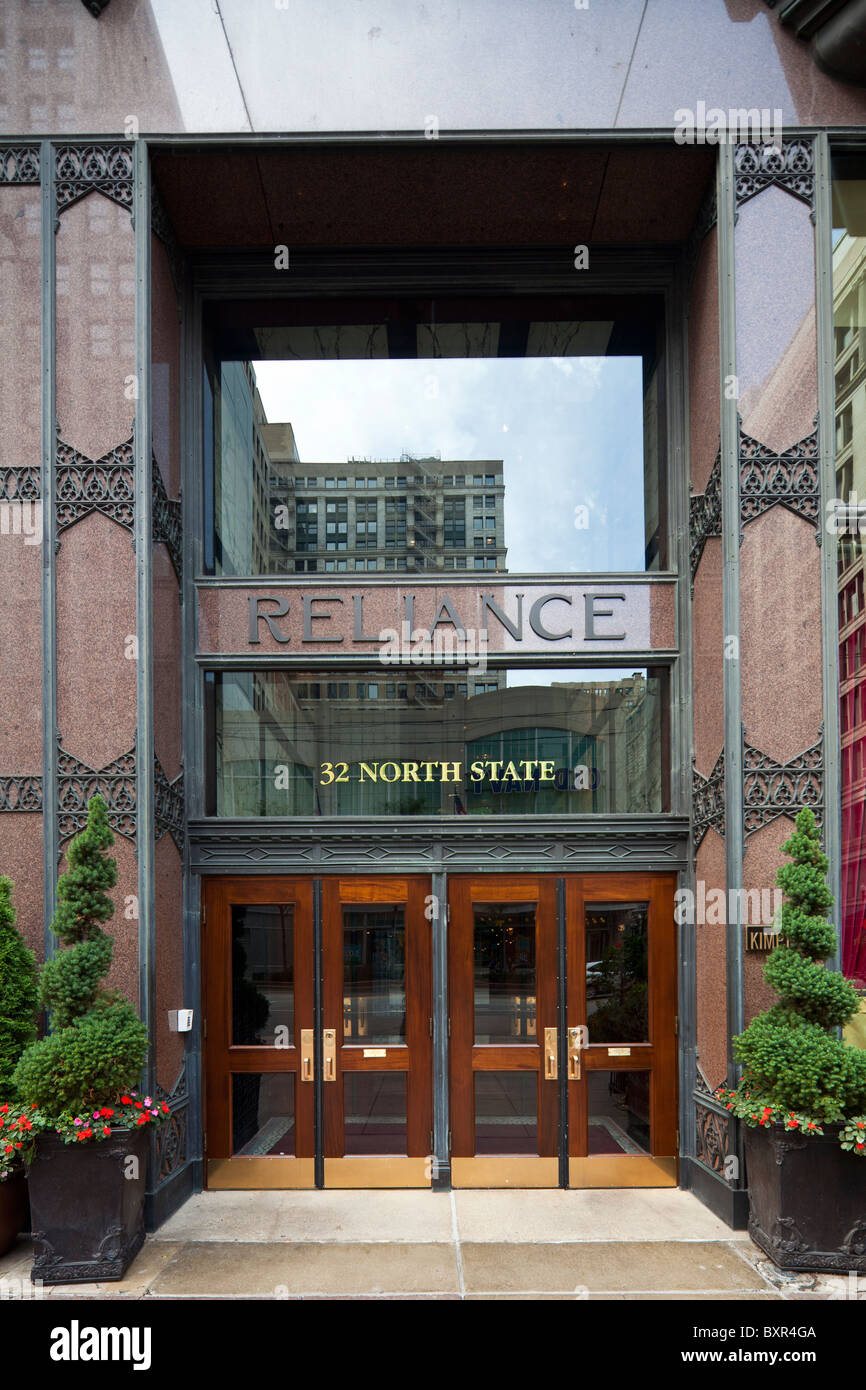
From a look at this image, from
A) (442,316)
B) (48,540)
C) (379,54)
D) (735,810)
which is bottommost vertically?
(735,810)

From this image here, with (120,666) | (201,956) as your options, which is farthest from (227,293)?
(201,956)

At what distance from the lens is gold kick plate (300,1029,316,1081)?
8.34 meters

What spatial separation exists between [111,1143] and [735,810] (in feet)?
17.0

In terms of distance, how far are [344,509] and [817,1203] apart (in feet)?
22.0

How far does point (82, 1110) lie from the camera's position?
6.55 meters

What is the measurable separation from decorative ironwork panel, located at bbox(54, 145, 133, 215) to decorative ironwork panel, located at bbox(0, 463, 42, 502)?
6.97 feet

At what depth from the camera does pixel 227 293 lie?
9.04 m

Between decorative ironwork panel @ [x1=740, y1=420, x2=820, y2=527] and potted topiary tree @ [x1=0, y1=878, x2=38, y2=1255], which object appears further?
decorative ironwork panel @ [x1=740, y1=420, x2=820, y2=527]

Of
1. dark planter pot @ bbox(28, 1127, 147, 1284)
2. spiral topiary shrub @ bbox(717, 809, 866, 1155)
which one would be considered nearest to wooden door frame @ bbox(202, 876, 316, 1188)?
dark planter pot @ bbox(28, 1127, 147, 1284)

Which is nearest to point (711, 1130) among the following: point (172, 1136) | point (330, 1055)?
point (330, 1055)

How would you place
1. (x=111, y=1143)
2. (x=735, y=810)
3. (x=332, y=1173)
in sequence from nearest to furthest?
(x=111, y=1143), (x=735, y=810), (x=332, y=1173)

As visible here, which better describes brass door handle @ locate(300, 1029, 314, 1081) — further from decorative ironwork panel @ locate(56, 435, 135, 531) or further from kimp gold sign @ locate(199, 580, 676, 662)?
decorative ironwork panel @ locate(56, 435, 135, 531)

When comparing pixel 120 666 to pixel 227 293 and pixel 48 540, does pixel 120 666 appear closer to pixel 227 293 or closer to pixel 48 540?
pixel 48 540

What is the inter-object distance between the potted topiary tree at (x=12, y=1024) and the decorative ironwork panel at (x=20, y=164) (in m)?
5.64
